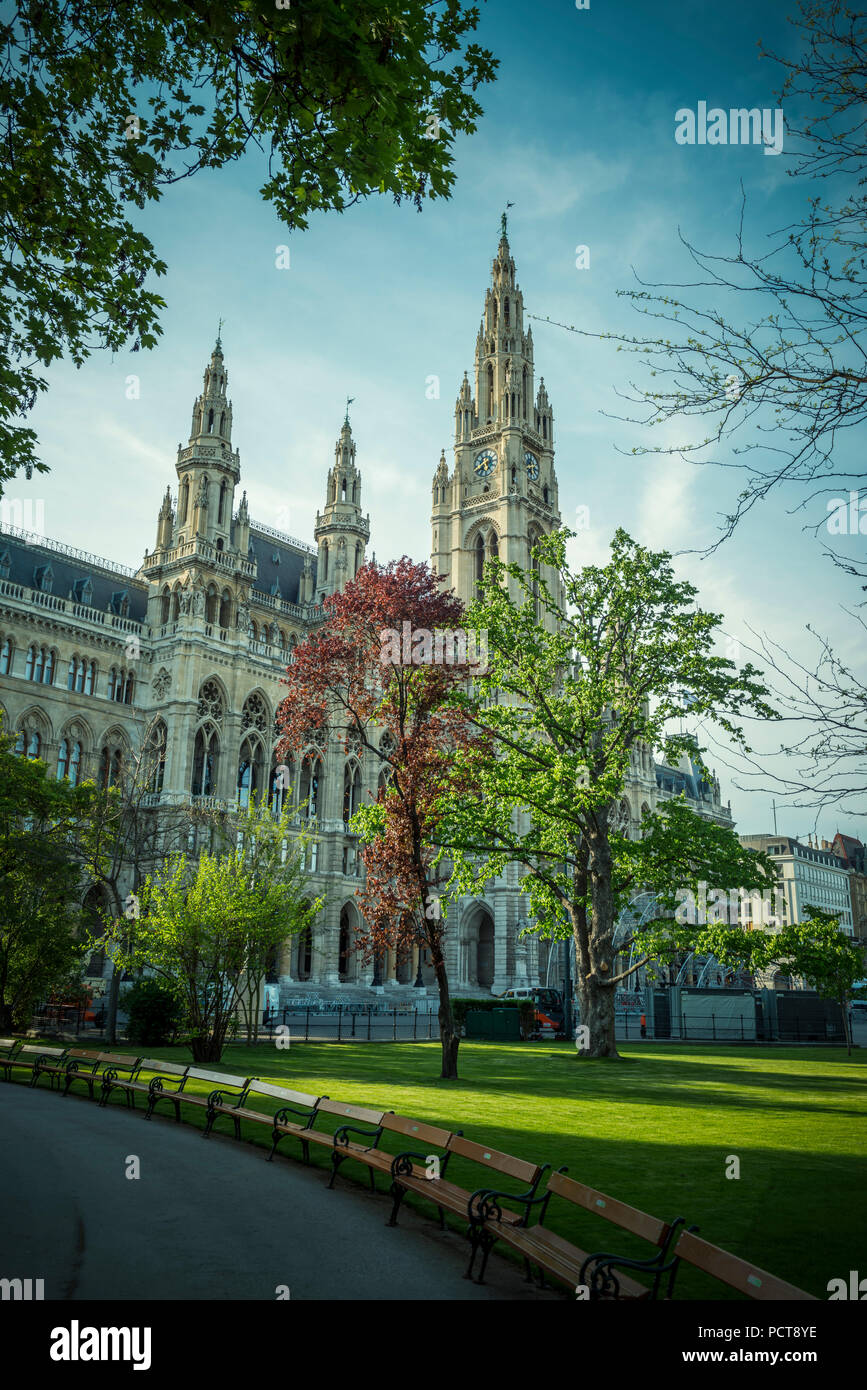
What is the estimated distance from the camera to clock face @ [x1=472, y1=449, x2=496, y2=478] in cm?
7556

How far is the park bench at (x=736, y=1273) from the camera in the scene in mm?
4820

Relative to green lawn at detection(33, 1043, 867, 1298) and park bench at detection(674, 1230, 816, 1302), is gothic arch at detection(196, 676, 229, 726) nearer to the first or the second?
green lawn at detection(33, 1043, 867, 1298)

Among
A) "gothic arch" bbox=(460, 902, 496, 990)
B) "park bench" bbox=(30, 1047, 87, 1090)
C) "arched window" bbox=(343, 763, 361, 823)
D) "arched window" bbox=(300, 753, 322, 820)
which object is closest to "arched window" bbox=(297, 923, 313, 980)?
"arched window" bbox=(300, 753, 322, 820)

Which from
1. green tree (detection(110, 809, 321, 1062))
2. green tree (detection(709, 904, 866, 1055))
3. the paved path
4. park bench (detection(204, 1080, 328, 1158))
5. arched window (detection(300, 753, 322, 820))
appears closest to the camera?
the paved path

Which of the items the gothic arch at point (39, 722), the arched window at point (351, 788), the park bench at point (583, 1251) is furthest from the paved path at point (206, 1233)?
the arched window at point (351, 788)

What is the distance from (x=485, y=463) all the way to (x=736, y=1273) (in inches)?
2920

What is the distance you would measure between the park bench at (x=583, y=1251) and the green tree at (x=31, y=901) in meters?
19.9

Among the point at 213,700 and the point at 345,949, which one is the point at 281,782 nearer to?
the point at 213,700

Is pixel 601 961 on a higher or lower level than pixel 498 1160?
higher

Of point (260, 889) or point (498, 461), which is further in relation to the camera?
point (498, 461)

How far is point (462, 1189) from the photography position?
332 inches

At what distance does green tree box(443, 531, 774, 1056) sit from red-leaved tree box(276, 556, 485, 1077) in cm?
189

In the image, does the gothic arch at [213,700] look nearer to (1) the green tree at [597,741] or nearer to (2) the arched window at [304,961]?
(2) the arched window at [304,961]

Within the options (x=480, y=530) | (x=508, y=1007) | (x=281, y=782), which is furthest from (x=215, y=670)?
(x=480, y=530)
